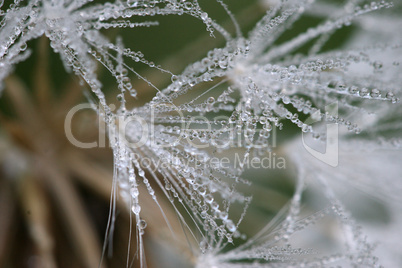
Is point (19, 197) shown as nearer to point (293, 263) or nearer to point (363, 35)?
point (293, 263)

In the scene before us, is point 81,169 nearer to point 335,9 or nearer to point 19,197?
point 19,197

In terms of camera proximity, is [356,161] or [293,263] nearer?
[293,263]

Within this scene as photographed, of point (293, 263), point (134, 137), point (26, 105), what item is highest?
point (26, 105)

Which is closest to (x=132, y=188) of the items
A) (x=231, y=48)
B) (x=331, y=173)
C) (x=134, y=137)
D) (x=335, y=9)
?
(x=134, y=137)

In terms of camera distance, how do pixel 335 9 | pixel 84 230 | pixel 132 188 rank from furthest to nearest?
pixel 335 9 → pixel 84 230 → pixel 132 188

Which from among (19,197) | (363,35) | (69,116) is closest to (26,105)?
(69,116)

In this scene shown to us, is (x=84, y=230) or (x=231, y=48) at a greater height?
(x=231, y=48)

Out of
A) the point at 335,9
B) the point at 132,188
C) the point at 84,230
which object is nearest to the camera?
the point at 132,188

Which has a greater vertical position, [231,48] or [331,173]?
[231,48]

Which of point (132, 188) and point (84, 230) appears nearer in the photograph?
point (132, 188)
